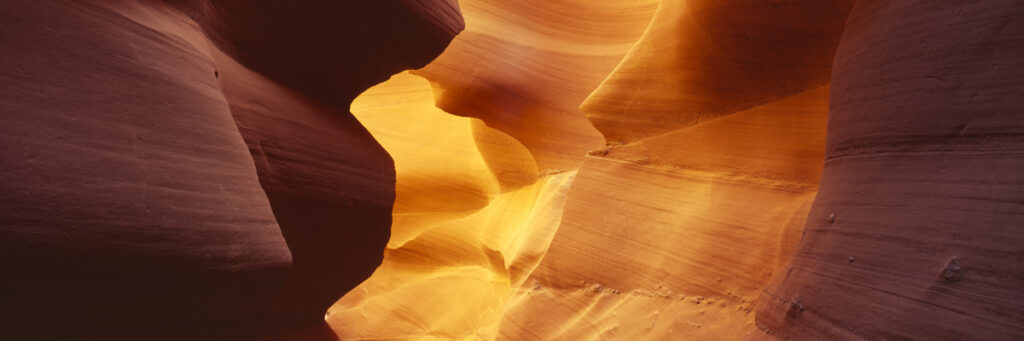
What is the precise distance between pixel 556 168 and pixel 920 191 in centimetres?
413

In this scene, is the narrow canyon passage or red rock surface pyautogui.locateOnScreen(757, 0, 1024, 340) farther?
the narrow canyon passage

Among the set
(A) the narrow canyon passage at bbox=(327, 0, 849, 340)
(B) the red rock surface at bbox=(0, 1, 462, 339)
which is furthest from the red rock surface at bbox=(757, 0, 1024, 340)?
(B) the red rock surface at bbox=(0, 1, 462, 339)

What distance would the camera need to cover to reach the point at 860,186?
2496 mm

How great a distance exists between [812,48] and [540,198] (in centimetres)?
303

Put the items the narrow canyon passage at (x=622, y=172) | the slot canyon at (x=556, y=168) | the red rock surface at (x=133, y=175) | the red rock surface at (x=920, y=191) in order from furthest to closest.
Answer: the narrow canyon passage at (x=622, y=172)
the red rock surface at (x=920, y=191)
the slot canyon at (x=556, y=168)
the red rock surface at (x=133, y=175)

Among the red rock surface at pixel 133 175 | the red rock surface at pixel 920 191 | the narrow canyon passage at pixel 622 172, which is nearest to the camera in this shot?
the red rock surface at pixel 133 175

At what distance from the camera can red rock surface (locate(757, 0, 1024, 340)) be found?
1.97 metres

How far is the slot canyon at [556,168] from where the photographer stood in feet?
5.76

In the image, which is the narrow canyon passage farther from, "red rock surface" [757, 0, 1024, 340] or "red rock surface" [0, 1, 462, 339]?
"red rock surface" [0, 1, 462, 339]

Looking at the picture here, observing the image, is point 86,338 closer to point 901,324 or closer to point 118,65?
point 118,65

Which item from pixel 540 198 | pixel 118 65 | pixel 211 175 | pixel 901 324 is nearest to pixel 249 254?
pixel 211 175

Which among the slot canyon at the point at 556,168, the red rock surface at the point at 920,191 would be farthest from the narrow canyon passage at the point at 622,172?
the red rock surface at the point at 920,191

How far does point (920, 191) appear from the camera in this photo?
2244mm

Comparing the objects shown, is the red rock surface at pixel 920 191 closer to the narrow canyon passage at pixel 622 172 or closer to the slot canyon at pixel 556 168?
Answer: the slot canyon at pixel 556 168
